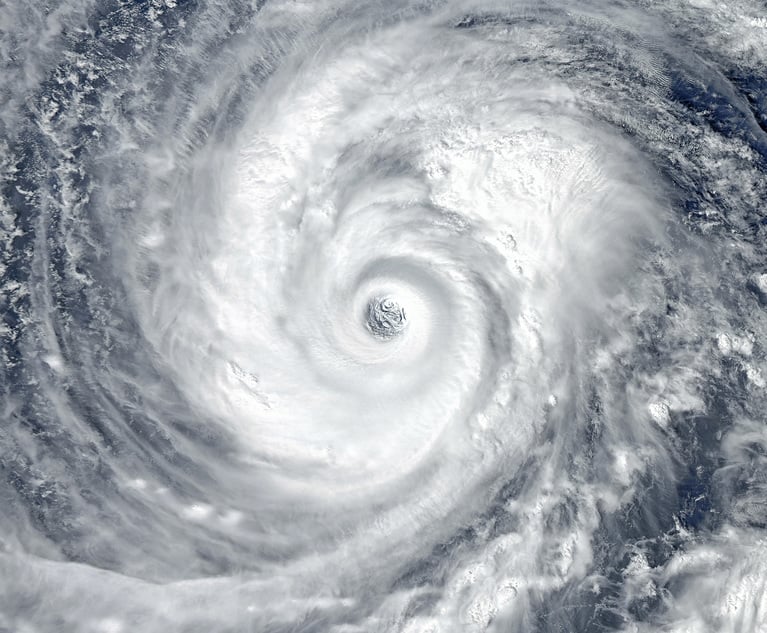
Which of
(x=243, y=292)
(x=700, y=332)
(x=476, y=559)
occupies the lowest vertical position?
(x=476, y=559)

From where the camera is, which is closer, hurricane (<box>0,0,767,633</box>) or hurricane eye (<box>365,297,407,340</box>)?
hurricane (<box>0,0,767,633</box>)

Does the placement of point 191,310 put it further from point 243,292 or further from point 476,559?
point 476,559

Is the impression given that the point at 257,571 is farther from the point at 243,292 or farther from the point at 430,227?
the point at 430,227

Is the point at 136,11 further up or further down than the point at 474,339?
further up

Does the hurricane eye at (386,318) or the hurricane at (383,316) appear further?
the hurricane eye at (386,318)

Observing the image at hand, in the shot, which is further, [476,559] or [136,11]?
[136,11]

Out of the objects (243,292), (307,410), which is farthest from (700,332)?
(243,292)

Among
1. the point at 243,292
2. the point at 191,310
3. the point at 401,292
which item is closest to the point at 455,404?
the point at 401,292
